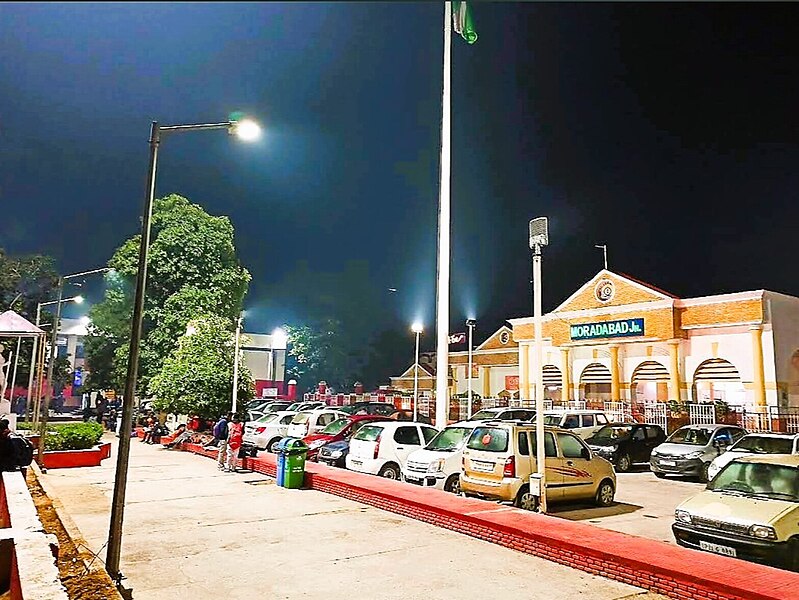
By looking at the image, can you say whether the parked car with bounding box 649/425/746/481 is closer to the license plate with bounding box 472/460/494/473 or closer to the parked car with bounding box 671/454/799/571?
the parked car with bounding box 671/454/799/571

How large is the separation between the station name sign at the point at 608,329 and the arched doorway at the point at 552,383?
4.15 metres

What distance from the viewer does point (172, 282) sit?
31.9 meters

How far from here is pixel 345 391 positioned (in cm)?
5681

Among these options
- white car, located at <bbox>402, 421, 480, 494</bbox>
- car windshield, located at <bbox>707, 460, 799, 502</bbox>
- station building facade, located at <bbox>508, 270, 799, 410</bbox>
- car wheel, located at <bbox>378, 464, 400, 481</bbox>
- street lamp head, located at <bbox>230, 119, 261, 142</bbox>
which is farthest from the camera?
station building facade, located at <bbox>508, 270, 799, 410</bbox>

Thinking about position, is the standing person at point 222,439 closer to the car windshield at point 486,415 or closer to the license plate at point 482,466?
the license plate at point 482,466

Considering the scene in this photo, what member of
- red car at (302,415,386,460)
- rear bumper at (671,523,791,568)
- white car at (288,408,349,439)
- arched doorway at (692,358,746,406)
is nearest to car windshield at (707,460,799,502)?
rear bumper at (671,523,791,568)

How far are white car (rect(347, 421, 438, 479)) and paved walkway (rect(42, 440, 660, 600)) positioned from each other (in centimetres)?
203

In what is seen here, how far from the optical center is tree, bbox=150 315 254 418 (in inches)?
975

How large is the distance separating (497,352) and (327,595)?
34.9m

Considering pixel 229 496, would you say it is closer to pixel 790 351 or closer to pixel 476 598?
pixel 476 598

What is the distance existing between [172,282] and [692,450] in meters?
24.6

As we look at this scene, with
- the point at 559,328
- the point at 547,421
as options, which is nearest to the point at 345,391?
the point at 559,328

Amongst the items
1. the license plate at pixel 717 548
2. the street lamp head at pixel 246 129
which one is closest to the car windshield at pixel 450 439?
the license plate at pixel 717 548

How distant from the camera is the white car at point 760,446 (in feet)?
49.8
